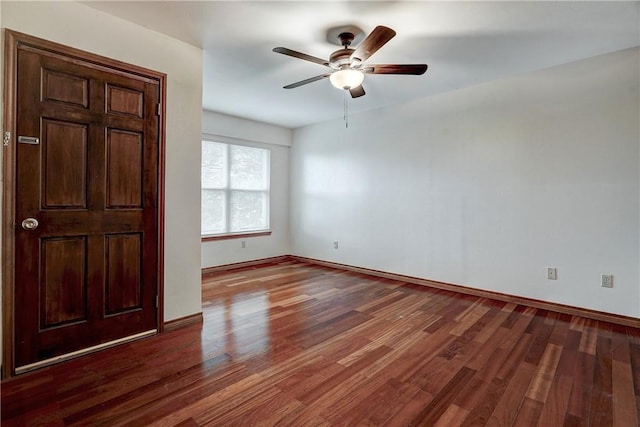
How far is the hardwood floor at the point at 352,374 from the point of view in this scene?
1629mm

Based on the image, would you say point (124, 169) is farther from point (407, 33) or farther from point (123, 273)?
point (407, 33)

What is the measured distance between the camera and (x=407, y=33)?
100 inches

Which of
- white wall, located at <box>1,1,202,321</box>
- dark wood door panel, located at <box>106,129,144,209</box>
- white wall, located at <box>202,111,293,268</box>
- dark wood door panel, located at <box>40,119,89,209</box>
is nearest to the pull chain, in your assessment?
white wall, located at <box>202,111,293,268</box>

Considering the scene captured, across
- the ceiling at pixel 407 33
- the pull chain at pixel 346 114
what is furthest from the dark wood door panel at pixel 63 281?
the pull chain at pixel 346 114

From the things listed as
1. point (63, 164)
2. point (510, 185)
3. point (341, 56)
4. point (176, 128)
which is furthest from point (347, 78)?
point (510, 185)

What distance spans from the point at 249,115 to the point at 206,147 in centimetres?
87

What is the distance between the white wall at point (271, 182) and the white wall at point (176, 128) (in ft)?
6.75

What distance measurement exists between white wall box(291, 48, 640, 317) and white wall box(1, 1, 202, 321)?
2.52 metres

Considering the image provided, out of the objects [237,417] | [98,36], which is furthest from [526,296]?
[98,36]

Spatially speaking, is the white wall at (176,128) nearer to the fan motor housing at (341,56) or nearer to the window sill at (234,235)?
the fan motor housing at (341,56)

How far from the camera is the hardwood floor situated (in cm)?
163

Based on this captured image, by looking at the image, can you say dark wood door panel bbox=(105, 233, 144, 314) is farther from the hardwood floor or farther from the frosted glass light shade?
the frosted glass light shade

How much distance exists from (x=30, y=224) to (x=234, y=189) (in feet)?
10.8

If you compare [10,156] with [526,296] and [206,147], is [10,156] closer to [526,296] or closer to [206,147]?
[206,147]
